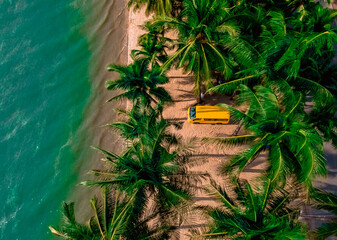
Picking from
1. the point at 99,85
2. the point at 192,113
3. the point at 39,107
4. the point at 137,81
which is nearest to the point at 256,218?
the point at 192,113

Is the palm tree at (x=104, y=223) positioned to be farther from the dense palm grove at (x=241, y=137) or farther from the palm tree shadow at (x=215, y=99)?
the palm tree shadow at (x=215, y=99)

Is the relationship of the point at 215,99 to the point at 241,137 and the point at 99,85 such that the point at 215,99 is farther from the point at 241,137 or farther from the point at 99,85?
the point at 99,85

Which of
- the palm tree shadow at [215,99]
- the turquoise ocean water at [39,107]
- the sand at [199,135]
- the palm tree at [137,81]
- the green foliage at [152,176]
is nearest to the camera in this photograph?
Answer: the green foliage at [152,176]

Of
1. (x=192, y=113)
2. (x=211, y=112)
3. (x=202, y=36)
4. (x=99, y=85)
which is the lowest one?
(x=211, y=112)

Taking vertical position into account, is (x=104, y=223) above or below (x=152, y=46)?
below

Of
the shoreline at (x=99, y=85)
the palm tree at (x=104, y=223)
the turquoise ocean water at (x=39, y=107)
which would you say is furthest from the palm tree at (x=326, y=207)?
the turquoise ocean water at (x=39, y=107)

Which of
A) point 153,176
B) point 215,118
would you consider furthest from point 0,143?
point 215,118

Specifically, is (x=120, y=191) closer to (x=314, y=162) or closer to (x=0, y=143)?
(x=314, y=162)
